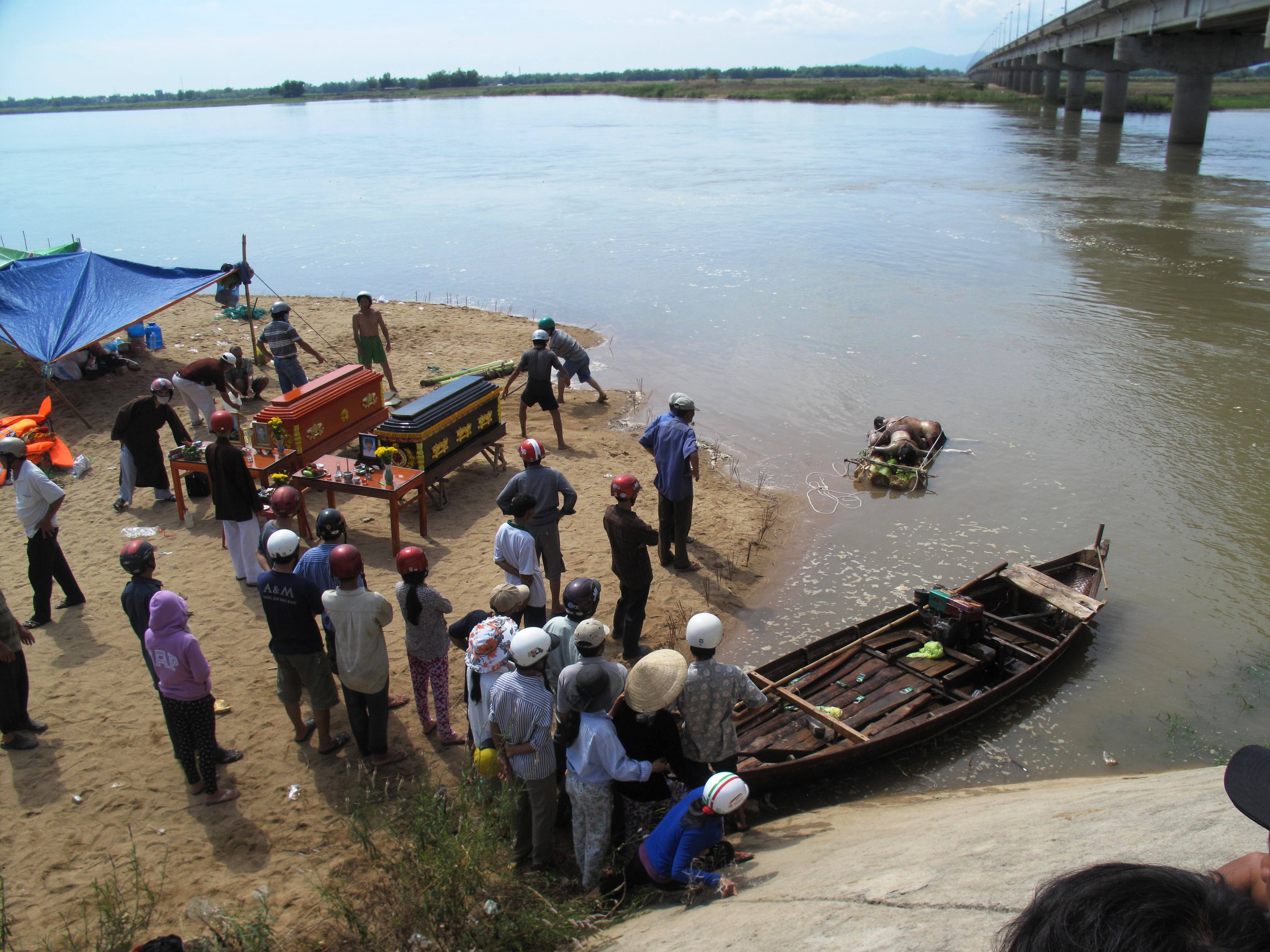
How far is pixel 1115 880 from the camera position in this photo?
77.9 inches

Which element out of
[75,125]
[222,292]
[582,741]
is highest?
[75,125]

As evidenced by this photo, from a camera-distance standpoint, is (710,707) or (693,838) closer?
(693,838)

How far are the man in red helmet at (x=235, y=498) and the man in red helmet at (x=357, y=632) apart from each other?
2655 mm

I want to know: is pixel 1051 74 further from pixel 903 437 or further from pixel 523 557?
pixel 523 557

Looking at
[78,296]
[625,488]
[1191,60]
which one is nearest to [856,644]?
[625,488]

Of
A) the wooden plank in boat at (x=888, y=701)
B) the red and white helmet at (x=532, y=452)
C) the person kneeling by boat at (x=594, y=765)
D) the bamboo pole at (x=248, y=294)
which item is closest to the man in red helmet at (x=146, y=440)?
the bamboo pole at (x=248, y=294)

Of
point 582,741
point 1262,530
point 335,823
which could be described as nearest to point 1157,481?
point 1262,530

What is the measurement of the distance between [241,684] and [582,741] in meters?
3.80

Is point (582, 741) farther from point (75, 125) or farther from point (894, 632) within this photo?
point (75, 125)

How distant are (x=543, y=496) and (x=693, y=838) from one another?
142 inches

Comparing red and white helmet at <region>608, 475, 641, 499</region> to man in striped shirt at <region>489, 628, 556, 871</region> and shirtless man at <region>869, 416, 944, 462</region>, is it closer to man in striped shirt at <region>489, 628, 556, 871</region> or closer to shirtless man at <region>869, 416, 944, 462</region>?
man in striped shirt at <region>489, 628, 556, 871</region>

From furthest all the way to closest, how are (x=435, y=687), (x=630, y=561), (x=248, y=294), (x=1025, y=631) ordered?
(x=248, y=294)
(x=1025, y=631)
(x=630, y=561)
(x=435, y=687)

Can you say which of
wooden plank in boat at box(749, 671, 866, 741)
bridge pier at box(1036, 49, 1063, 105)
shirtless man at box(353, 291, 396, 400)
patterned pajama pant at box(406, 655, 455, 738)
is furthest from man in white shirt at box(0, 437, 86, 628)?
bridge pier at box(1036, 49, 1063, 105)

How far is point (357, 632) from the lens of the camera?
18.0 feet
